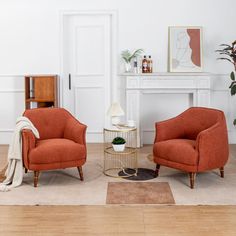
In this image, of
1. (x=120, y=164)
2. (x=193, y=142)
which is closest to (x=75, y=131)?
(x=120, y=164)

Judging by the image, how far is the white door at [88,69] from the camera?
695 cm

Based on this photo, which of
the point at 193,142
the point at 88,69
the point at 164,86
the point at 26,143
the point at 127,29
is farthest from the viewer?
the point at 88,69

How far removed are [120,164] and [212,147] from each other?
1469mm

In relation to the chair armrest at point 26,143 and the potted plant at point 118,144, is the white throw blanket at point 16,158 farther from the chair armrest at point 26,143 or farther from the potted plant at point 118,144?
the potted plant at point 118,144

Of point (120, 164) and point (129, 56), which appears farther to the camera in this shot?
point (129, 56)

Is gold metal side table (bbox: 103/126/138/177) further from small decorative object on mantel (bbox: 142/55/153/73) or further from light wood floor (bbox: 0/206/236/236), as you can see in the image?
small decorative object on mantel (bbox: 142/55/153/73)

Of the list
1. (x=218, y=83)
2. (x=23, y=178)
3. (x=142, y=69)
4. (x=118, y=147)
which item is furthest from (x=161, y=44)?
(x=23, y=178)

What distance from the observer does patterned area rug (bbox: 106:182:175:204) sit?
161 inches

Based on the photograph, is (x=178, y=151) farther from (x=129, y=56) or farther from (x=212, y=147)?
(x=129, y=56)

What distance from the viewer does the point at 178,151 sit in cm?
456

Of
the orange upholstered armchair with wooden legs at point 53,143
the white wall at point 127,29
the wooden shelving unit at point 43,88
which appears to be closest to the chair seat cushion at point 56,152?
the orange upholstered armchair with wooden legs at point 53,143

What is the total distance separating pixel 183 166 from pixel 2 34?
13.2 ft

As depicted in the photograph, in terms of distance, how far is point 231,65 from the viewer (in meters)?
6.84

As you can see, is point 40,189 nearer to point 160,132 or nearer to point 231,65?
point 160,132
